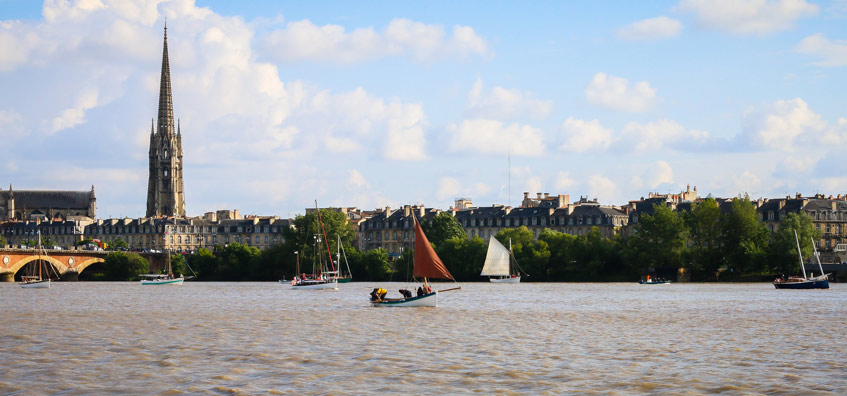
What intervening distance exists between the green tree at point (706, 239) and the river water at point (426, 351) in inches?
2893

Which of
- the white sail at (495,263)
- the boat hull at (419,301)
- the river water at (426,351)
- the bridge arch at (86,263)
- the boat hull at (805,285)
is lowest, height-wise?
the river water at (426,351)

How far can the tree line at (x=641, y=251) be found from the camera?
466 feet

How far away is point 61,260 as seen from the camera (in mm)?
172250

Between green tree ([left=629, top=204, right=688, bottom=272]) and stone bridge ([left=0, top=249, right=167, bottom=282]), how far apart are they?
82.3 meters

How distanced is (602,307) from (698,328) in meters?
22.1

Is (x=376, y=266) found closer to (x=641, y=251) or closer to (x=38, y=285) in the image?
(x=641, y=251)

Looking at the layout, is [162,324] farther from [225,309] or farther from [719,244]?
[719,244]

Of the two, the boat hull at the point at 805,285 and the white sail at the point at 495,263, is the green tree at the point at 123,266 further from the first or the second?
the boat hull at the point at 805,285

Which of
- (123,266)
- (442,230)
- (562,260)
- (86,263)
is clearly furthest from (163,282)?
(562,260)

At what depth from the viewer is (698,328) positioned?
54281 mm

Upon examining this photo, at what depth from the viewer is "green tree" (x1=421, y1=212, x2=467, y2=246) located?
176 meters

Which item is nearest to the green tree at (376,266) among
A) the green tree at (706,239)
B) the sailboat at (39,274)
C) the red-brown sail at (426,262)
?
the green tree at (706,239)

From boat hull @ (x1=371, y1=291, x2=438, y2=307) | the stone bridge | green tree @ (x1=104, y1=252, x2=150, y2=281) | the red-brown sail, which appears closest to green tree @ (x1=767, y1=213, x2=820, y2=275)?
boat hull @ (x1=371, y1=291, x2=438, y2=307)

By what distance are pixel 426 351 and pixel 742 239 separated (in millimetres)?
106851
